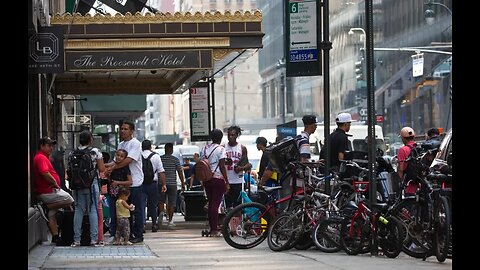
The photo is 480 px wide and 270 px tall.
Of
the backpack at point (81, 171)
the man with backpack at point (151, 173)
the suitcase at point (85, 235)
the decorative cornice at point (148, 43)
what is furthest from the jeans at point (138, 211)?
the decorative cornice at point (148, 43)

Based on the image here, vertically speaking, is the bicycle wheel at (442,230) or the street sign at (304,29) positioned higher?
the street sign at (304,29)

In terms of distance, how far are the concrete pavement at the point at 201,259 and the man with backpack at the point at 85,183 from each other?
44 centimetres

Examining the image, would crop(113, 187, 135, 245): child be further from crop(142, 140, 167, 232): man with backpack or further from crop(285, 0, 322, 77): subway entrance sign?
crop(285, 0, 322, 77): subway entrance sign

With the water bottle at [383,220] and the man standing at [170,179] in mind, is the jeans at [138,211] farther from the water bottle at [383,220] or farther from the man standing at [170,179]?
the man standing at [170,179]

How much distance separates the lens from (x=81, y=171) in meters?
15.1

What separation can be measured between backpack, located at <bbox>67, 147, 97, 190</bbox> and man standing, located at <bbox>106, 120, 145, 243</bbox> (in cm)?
55

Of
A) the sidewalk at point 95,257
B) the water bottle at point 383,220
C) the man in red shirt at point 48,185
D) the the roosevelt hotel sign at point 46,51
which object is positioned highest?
the the roosevelt hotel sign at point 46,51

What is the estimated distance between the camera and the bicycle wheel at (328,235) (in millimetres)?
12641

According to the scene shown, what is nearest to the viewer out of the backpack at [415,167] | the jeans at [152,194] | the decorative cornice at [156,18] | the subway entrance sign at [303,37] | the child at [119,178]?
the backpack at [415,167]

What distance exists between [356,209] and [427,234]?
1.19 meters

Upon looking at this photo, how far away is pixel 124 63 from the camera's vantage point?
18828mm

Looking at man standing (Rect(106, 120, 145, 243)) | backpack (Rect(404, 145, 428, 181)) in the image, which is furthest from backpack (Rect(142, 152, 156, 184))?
backpack (Rect(404, 145, 428, 181))
